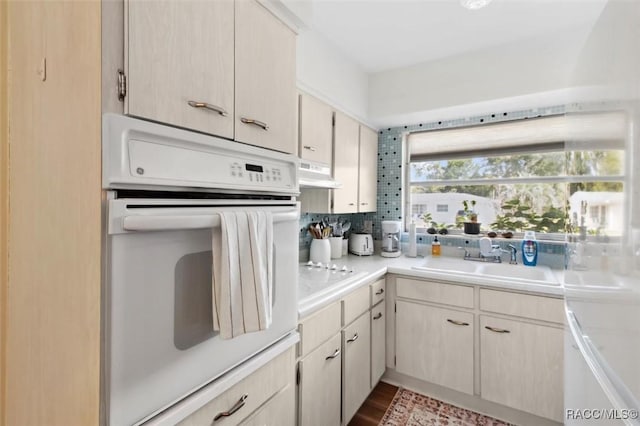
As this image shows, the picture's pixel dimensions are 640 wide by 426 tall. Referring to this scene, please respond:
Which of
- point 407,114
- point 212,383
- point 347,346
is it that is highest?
point 407,114

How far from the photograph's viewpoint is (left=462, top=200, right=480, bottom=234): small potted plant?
2438 mm

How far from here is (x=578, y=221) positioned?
38.4 inches

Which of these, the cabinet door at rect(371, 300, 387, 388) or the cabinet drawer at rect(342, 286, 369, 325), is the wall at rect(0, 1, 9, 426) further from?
the cabinet door at rect(371, 300, 387, 388)

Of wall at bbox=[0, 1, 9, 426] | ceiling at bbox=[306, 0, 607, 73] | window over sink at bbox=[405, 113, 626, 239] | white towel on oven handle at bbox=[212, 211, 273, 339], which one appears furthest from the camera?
window over sink at bbox=[405, 113, 626, 239]

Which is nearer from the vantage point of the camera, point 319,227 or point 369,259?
point 319,227

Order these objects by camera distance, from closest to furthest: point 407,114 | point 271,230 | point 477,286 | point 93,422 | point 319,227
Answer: point 93,422 → point 271,230 → point 477,286 → point 319,227 → point 407,114

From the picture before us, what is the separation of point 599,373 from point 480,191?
6.47 ft

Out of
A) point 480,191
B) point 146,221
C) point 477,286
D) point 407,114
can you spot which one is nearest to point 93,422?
point 146,221

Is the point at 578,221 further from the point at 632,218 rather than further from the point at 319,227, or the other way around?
the point at 319,227

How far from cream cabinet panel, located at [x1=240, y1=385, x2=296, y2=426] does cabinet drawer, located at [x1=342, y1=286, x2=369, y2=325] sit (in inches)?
21.2

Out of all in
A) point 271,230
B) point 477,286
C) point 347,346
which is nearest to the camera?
point 271,230

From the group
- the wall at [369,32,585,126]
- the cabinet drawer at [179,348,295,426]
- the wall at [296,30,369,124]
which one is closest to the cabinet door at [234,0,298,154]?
the wall at [296,30,369,124]

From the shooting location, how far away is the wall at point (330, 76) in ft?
5.59

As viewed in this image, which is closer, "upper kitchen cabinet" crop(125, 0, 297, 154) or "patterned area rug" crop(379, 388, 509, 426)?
"upper kitchen cabinet" crop(125, 0, 297, 154)
